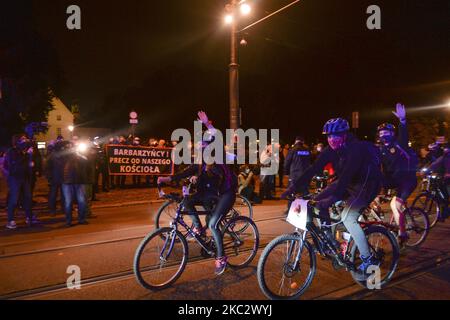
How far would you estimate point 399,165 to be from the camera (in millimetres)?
7195

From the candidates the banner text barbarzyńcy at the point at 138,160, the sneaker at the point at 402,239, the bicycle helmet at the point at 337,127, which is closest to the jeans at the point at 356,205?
the bicycle helmet at the point at 337,127

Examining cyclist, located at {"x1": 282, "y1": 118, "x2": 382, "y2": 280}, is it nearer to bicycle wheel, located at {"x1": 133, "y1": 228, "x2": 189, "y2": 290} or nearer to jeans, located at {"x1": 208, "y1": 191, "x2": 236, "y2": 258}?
jeans, located at {"x1": 208, "y1": 191, "x2": 236, "y2": 258}

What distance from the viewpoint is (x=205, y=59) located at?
45375 mm

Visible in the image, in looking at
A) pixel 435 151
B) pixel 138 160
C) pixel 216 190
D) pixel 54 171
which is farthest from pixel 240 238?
pixel 138 160

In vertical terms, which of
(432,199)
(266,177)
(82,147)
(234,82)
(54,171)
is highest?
(234,82)

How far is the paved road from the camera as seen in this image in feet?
17.1

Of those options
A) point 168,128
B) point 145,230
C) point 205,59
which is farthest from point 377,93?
point 145,230

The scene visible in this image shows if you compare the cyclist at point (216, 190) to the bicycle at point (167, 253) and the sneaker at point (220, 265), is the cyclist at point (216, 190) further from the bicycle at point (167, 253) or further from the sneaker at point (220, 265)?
the bicycle at point (167, 253)

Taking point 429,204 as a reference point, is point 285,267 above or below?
below

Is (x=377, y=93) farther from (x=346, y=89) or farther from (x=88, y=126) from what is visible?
(x=88, y=126)

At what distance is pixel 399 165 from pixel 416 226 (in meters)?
1.22

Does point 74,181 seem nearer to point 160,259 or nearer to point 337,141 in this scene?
point 160,259
